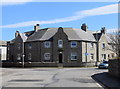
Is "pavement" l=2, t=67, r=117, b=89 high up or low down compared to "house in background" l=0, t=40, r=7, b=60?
down

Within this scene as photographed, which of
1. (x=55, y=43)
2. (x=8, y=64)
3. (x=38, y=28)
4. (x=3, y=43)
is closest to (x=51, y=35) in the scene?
(x=55, y=43)

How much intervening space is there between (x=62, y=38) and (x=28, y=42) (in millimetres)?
9883

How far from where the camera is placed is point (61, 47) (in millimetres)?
56312

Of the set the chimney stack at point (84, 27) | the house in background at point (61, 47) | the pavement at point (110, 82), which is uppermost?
the chimney stack at point (84, 27)

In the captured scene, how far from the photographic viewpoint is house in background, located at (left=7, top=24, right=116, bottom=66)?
5612 cm

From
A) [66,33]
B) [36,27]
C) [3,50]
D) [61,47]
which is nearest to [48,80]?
[61,47]

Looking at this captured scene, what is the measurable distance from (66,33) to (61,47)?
404 centimetres

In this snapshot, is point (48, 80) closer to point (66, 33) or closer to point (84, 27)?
point (66, 33)

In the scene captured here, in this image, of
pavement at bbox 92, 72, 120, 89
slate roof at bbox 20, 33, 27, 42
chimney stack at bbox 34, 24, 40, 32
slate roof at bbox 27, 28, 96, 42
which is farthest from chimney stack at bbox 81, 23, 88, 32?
pavement at bbox 92, 72, 120, 89

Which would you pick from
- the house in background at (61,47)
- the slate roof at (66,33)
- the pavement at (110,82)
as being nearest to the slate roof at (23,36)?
the house in background at (61,47)

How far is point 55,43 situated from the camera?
2226 inches

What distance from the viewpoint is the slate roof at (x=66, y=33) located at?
2283 inches

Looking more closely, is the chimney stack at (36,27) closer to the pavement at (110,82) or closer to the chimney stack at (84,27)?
the chimney stack at (84,27)

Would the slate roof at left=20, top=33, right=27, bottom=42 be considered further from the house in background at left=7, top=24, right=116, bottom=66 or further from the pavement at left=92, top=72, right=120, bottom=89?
the pavement at left=92, top=72, right=120, bottom=89
